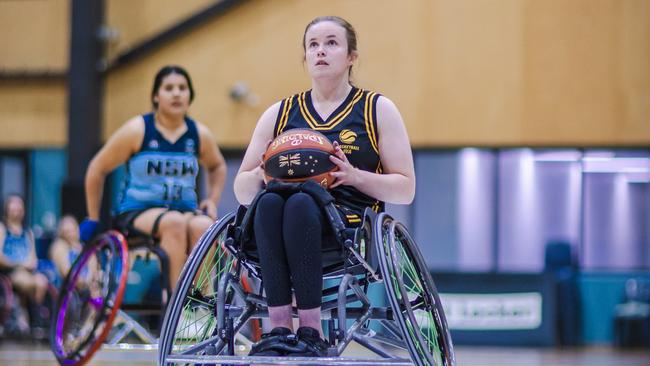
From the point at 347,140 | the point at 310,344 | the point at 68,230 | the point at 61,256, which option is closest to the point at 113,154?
the point at 347,140

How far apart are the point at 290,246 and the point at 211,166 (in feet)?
7.35

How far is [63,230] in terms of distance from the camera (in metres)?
9.61

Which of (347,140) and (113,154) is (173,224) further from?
(347,140)

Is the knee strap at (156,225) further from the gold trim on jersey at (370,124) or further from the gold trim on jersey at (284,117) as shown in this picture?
the gold trim on jersey at (370,124)

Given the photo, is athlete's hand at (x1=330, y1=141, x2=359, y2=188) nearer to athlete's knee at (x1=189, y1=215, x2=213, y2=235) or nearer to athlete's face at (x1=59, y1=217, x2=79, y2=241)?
athlete's knee at (x1=189, y1=215, x2=213, y2=235)

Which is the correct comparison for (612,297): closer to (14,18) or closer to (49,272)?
(49,272)

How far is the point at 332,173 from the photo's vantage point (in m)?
2.92

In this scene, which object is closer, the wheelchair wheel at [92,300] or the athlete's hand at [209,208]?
the wheelchair wheel at [92,300]

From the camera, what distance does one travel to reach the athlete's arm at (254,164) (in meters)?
3.12

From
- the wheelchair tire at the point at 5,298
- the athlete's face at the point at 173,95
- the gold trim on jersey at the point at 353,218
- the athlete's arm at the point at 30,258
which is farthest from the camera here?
the athlete's arm at the point at 30,258

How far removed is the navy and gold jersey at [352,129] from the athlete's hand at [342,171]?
127mm

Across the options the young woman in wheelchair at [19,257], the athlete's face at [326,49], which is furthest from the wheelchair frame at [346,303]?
the young woman in wheelchair at [19,257]

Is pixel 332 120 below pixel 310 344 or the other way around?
the other way around

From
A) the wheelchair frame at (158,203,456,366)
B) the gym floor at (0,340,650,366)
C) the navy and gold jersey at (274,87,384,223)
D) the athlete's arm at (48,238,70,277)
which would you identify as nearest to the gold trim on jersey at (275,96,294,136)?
the navy and gold jersey at (274,87,384,223)
